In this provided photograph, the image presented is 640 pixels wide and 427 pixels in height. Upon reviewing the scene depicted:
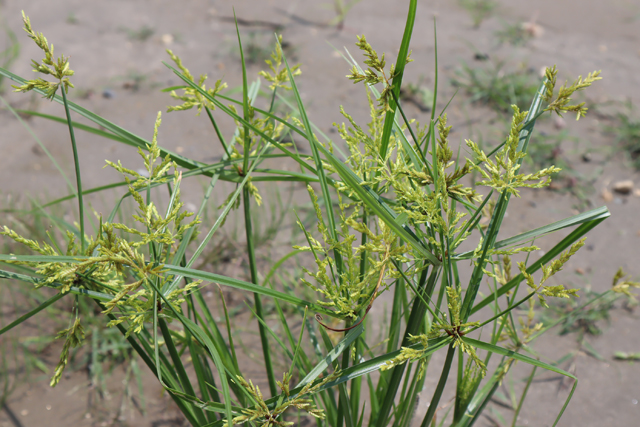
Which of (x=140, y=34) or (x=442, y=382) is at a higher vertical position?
A: (x=140, y=34)

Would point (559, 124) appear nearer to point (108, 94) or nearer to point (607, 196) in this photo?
point (607, 196)

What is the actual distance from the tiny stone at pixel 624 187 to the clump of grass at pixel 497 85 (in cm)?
73

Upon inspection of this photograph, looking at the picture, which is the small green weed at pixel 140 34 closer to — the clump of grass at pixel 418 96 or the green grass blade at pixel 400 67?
the clump of grass at pixel 418 96

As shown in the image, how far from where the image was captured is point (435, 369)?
1824 millimetres

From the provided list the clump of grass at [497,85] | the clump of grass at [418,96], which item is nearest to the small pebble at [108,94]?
the clump of grass at [418,96]

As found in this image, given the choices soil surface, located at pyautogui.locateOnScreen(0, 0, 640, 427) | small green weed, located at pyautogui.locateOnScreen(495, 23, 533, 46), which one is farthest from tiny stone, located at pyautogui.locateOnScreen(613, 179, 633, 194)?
small green weed, located at pyautogui.locateOnScreen(495, 23, 533, 46)

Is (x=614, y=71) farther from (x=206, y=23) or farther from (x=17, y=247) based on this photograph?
(x=17, y=247)

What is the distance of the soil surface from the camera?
5.77ft

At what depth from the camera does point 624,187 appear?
8.68 feet

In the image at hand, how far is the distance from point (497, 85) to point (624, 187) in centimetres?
100

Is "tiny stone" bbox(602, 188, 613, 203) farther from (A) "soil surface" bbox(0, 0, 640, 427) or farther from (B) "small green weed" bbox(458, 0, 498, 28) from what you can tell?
(B) "small green weed" bbox(458, 0, 498, 28)

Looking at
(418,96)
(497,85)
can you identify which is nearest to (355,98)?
(418,96)

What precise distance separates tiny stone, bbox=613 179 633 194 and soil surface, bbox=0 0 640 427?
34 mm

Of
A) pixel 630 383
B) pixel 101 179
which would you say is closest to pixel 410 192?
pixel 630 383
